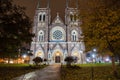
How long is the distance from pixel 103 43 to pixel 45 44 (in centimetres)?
6596

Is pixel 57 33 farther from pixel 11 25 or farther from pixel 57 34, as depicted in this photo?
pixel 11 25

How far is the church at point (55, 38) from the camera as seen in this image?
82.0 metres

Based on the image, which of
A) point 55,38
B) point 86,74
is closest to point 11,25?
point 86,74

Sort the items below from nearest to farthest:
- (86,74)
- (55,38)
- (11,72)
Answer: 1. (86,74)
2. (11,72)
3. (55,38)

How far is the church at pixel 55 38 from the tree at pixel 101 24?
63.2 meters

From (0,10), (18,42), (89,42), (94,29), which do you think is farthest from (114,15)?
(18,42)

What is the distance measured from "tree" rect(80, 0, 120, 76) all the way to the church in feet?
207

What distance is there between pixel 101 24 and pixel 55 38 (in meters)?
69.1

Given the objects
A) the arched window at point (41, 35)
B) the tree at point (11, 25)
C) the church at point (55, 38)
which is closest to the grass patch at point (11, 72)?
the tree at point (11, 25)

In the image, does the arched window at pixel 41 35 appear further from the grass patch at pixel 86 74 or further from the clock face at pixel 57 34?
the grass patch at pixel 86 74

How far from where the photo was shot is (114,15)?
1575 centimetres

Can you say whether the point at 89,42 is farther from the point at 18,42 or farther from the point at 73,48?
the point at 73,48

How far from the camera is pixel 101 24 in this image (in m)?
16.2

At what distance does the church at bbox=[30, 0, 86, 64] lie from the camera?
269ft
